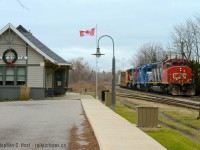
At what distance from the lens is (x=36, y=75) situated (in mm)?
34906

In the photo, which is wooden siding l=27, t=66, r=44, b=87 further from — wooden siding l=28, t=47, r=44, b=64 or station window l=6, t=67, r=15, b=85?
station window l=6, t=67, r=15, b=85

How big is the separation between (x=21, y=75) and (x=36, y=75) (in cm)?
135

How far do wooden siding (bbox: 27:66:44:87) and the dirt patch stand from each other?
20.5 metres

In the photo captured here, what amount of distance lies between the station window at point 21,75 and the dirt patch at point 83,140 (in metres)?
21.1

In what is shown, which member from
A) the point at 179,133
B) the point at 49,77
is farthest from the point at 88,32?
the point at 179,133

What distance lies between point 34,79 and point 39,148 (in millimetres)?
24946

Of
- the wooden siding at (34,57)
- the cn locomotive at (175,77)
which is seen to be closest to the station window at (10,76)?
the wooden siding at (34,57)

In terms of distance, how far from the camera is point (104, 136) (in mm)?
11805

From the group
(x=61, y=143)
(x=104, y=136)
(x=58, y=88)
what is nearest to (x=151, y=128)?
(x=104, y=136)

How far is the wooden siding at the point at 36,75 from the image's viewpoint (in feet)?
115

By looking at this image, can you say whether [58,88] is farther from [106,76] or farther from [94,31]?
[106,76]

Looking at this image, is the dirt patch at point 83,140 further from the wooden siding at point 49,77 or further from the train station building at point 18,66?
the wooden siding at point 49,77

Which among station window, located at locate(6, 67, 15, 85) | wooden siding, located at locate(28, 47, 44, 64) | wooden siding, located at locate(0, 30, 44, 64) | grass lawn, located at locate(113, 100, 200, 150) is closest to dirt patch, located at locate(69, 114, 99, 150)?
grass lawn, located at locate(113, 100, 200, 150)

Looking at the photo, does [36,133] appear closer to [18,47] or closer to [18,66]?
[18,66]
